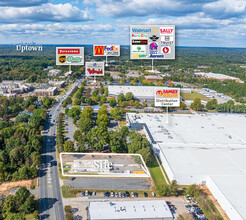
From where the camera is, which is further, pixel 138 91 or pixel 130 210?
pixel 138 91

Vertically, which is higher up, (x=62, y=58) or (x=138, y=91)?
(x=62, y=58)

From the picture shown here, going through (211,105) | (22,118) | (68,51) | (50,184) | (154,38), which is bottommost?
(50,184)

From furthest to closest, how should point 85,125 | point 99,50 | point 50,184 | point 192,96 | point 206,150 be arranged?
point 192,96 < point 85,125 < point 206,150 < point 50,184 < point 99,50

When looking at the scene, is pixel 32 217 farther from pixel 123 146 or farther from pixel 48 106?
pixel 48 106

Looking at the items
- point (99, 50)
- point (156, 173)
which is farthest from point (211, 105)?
point (99, 50)

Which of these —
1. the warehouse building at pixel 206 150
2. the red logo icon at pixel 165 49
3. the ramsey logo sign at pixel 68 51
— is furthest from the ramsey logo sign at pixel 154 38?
the warehouse building at pixel 206 150

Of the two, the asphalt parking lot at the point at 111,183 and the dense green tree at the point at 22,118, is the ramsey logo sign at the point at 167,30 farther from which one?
the dense green tree at the point at 22,118

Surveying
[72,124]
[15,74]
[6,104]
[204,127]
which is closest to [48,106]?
[6,104]

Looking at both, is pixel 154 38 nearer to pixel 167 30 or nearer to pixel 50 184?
pixel 167 30
